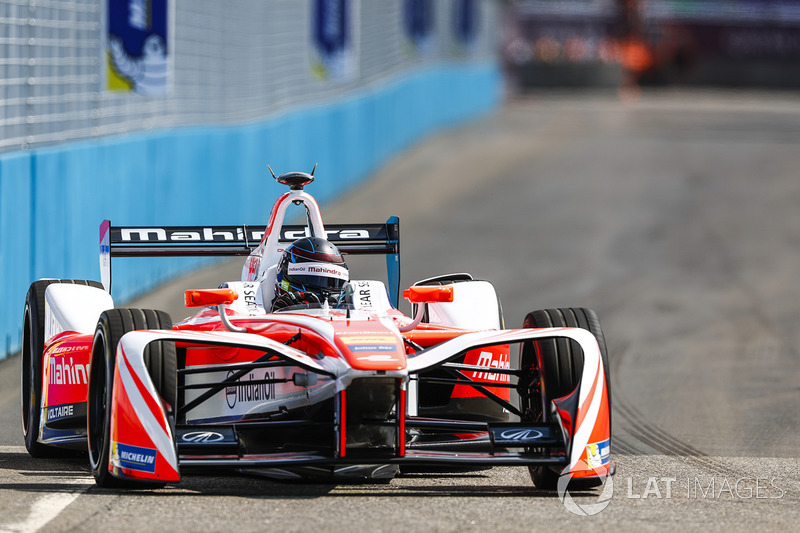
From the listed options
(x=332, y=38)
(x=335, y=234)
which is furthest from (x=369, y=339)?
(x=332, y=38)

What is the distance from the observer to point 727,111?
137 ft

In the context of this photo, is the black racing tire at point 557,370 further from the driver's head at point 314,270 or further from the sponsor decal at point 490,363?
the driver's head at point 314,270

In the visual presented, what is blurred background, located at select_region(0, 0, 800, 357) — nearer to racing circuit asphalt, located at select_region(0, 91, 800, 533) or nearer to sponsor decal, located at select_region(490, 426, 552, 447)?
Answer: racing circuit asphalt, located at select_region(0, 91, 800, 533)

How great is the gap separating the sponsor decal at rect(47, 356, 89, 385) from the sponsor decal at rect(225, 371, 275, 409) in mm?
822

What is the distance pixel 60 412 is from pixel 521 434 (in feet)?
8.08

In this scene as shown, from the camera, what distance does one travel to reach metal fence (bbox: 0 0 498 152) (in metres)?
11.8

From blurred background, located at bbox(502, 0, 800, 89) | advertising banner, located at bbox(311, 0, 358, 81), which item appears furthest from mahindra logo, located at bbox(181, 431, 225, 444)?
blurred background, located at bbox(502, 0, 800, 89)

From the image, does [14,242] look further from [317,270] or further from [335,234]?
[317,270]

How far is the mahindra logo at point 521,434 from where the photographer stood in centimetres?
657

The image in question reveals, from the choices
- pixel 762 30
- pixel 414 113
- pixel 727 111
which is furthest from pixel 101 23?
pixel 762 30

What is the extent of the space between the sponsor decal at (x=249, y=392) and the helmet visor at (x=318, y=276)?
0.74 m

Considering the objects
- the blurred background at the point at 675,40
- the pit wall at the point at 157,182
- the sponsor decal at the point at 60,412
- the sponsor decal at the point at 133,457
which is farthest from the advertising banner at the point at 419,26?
the sponsor decal at the point at 133,457

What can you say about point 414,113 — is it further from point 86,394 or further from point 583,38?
point 583,38

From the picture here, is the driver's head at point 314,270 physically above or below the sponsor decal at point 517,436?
above
